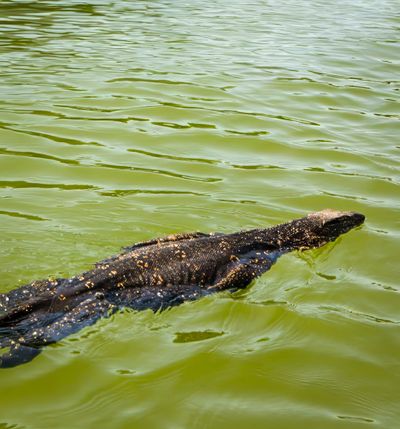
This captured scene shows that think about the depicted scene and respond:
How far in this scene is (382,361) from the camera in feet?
18.7

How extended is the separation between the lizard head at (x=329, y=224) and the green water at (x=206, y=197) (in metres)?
0.12

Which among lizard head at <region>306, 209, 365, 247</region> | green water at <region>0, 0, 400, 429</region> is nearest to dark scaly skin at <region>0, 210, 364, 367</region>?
lizard head at <region>306, 209, 365, 247</region>

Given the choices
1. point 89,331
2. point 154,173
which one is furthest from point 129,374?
point 154,173

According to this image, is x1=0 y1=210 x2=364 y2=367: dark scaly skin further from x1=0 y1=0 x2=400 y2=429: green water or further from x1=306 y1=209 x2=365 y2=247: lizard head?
x1=0 y1=0 x2=400 y2=429: green water

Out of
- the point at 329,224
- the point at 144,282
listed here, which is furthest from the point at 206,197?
the point at 144,282

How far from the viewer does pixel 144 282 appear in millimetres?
6277

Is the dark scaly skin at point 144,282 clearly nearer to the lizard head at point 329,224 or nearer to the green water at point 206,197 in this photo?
the lizard head at point 329,224

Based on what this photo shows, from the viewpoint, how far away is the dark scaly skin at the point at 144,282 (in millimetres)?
5559

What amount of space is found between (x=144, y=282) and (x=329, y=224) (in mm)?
2663

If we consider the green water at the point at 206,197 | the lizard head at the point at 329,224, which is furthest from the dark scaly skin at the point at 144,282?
the green water at the point at 206,197

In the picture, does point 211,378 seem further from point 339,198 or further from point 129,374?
point 339,198

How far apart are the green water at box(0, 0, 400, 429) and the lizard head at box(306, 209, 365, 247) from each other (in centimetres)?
12

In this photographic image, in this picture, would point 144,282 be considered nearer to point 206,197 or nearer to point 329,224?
point 329,224

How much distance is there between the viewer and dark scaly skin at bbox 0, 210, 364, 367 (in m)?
5.56
